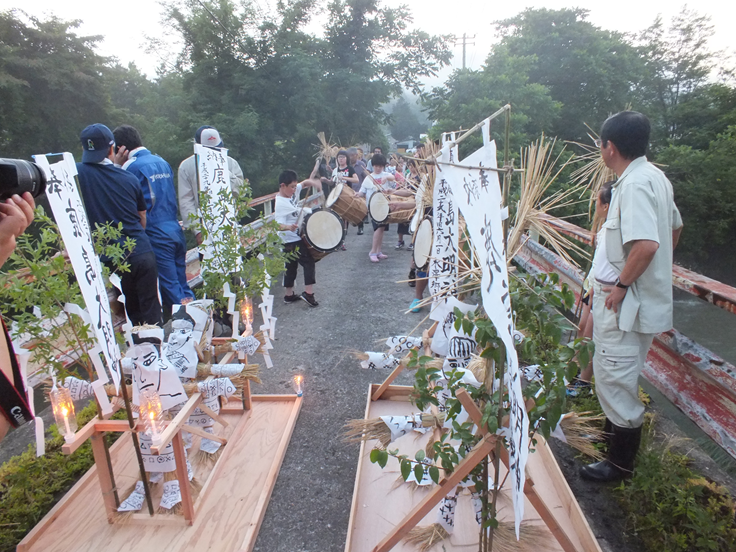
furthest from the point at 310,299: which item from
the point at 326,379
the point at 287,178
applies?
the point at 326,379

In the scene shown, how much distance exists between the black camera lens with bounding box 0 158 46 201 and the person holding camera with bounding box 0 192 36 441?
0.04 m

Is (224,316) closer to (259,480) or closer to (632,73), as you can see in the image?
(259,480)

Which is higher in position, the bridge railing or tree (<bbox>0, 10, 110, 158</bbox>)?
tree (<bbox>0, 10, 110, 158</bbox>)

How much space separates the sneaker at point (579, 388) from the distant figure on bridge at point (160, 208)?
3220 mm

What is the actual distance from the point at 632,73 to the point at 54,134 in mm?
24395

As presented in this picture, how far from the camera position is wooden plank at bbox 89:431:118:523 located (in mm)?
2275

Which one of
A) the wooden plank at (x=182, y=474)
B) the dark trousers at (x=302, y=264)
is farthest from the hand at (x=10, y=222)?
the dark trousers at (x=302, y=264)

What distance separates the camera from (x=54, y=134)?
15.9m

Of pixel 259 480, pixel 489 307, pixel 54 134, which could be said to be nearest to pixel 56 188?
pixel 489 307

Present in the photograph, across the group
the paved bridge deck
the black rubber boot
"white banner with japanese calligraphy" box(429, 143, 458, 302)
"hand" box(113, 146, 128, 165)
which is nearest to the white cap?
"hand" box(113, 146, 128, 165)

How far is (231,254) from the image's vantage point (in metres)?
3.11

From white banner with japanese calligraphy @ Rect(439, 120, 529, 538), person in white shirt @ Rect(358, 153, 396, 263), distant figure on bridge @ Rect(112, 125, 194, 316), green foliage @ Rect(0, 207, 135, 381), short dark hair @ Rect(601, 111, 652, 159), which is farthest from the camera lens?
person in white shirt @ Rect(358, 153, 396, 263)

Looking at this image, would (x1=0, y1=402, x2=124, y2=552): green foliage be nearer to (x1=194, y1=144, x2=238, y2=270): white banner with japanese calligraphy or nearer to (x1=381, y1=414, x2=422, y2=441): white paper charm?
(x1=194, y1=144, x2=238, y2=270): white banner with japanese calligraphy

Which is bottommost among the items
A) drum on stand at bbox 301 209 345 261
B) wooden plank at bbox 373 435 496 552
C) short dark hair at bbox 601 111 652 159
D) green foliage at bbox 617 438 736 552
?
green foliage at bbox 617 438 736 552
